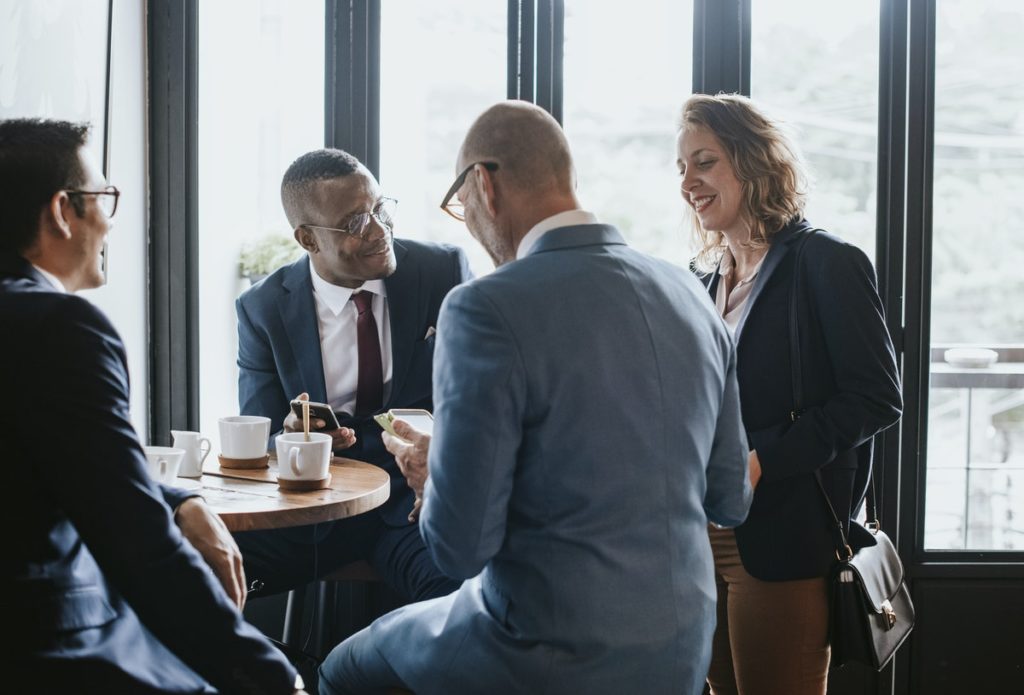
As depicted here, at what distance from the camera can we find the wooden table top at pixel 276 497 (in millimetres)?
1884

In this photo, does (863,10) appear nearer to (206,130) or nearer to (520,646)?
(206,130)

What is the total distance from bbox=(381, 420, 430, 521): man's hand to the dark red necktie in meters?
0.58

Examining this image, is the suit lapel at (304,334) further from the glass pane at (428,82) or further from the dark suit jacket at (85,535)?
the dark suit jacket at (85,535)

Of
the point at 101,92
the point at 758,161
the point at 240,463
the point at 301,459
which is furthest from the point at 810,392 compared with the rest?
the point at 101,92

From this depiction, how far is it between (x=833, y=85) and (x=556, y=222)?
5.72 ft

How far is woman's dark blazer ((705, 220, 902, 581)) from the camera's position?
6.54 feet

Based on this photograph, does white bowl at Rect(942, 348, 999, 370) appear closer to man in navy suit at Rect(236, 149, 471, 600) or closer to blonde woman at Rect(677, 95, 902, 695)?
blonde woman at Rect(677, 95, 902, 695)

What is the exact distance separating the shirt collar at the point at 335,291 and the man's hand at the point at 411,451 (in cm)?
69

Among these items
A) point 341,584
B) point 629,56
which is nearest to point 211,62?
point 629,56

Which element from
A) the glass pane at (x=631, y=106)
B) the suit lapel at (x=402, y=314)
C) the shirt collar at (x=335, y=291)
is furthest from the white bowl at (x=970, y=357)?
the shirt collar at (x=335, y=291)

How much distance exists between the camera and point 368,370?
2643 millimetres

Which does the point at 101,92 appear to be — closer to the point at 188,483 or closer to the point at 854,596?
the point at 188,483

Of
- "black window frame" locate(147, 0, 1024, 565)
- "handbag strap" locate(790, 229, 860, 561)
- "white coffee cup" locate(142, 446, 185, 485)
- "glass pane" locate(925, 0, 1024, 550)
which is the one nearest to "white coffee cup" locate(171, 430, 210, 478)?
"white coffee cup" locate(142, 446, 185, 485)

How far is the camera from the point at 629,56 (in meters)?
2.99
